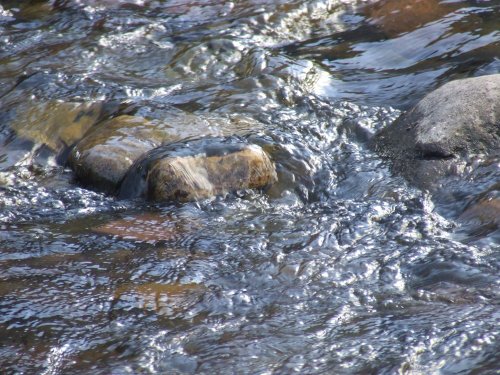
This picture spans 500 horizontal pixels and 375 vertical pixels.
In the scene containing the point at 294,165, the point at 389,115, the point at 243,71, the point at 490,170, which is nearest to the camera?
the point at 490,170

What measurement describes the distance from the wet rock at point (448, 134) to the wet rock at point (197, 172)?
1021mm

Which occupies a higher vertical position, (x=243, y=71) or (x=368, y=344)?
(x=243, y=71)

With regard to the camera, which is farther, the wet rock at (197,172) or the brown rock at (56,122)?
the brown rock at (56,122)

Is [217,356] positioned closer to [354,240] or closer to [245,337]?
[245,337]

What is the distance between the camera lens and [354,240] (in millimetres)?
4582

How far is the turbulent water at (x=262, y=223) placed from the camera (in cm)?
353

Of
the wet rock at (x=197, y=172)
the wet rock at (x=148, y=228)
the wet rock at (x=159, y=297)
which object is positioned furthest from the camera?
the wet rock at (x=197, y=172)

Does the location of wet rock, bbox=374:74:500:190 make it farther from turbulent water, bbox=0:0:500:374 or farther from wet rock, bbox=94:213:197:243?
wet rock, bbox=94:213:197:243

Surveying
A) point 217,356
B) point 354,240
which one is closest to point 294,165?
point 354,240

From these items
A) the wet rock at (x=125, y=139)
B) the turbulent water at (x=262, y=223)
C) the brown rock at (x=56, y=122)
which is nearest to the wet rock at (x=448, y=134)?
the turbulent water at (x=262, y=223)

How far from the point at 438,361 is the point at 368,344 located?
0.33 metres

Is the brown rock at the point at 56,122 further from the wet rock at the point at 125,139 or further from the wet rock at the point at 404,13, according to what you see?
the wet rock at the point at 404,13

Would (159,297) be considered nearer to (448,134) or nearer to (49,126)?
(448,134)

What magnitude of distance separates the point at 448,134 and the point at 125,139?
2.42 metres
